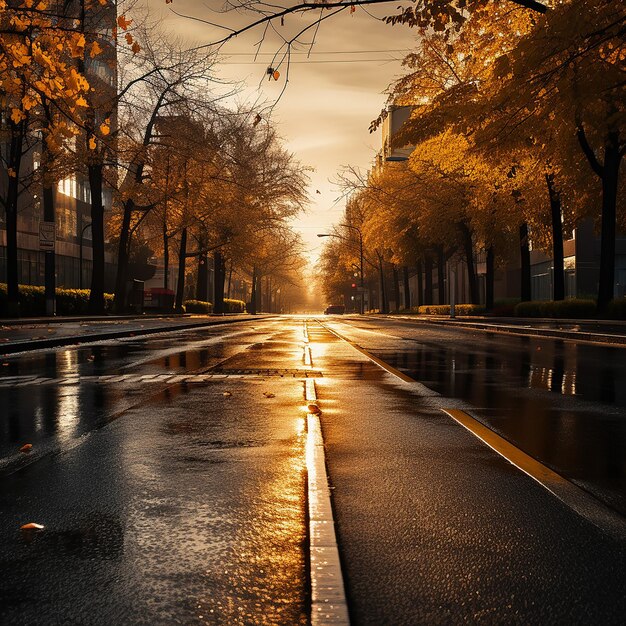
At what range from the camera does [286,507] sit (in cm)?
422

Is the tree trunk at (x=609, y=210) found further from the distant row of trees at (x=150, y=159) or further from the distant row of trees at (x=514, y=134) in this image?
the distant row of trees at (x=150, y=159)

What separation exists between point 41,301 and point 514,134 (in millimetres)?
21759

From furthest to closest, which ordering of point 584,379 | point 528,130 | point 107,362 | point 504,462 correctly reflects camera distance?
point 528,130, point 107,362, point 584,379, point 504,462

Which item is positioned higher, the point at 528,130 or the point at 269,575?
the point at 528,130

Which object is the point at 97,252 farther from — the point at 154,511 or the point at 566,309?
the point at 154,511

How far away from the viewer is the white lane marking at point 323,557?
2.76 meters

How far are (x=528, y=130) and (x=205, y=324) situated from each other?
18.2 meters

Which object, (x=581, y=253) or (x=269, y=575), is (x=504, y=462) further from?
(x=581, y=253)

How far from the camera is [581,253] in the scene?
167ft

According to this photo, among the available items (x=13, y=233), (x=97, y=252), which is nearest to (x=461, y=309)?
(x=97, y=252)

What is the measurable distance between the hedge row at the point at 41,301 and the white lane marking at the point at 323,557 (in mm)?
27681

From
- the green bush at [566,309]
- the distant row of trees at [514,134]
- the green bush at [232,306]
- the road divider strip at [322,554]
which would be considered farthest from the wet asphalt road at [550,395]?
the green bush at [232,306]

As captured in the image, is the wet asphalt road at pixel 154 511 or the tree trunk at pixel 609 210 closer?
the wet asphalt road at pixel 154 511

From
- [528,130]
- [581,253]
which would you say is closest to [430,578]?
[528,130]
